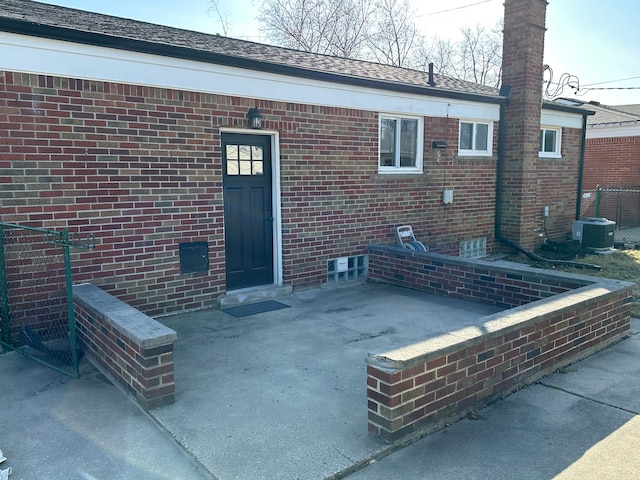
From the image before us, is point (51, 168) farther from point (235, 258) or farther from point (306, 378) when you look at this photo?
point (306, 378)

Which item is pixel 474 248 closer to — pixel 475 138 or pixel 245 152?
pixel 475 138

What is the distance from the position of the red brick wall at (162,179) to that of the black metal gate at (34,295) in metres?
0.20

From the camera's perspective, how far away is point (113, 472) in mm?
2988

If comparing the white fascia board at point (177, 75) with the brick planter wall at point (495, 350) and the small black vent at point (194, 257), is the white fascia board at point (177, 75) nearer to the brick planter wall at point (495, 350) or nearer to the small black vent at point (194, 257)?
the small black vent at point (194, 257)

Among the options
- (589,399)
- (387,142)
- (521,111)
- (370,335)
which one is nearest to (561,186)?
(521,111)

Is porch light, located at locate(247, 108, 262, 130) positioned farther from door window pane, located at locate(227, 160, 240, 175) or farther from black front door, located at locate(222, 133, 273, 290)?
door window pane, located at locate(227, 160, 240, 175)

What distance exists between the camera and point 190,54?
6.00 m

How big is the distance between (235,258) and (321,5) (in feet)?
71.5

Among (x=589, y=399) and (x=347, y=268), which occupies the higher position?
(x=347, y=268)

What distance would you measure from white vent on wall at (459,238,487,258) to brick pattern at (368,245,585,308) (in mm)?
2753

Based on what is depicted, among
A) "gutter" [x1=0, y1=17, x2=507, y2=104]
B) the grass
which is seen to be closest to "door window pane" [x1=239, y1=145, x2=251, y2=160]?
"gutter" [x1=0, y1=17, x2=507, y2=104]

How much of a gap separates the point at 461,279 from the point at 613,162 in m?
13.9

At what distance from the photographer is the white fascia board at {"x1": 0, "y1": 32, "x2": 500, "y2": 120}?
5.05 meters

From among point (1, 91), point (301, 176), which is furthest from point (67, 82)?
point (301, 176)
